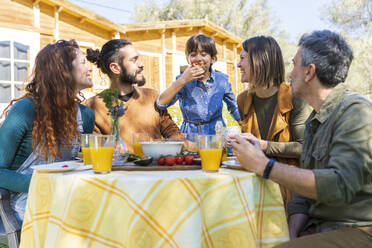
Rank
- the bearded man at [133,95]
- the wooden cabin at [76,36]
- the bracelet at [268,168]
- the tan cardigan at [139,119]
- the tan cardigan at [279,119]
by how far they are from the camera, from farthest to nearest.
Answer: the wooden cabin at [76,36] < the bearded man at [133,95] < the tan cardigan at [139,119] < the tan cardigan at [279,119] < the bracelet at [268,168]

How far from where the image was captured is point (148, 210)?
54.2 inches

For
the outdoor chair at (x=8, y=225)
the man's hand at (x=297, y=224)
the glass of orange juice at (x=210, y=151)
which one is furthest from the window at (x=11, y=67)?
the man's hand at (x=297, y=224)

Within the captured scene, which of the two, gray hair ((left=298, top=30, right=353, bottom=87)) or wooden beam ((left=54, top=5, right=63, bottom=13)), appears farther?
wooden beam ((left=54, top=5, right=63, bottom=13))

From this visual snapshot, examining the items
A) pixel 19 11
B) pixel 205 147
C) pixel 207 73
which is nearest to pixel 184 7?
pixel 19 11

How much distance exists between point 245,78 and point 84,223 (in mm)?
1812

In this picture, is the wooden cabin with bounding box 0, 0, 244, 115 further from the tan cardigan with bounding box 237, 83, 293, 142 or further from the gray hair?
the gray hair

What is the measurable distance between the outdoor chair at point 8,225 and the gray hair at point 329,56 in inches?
72.9

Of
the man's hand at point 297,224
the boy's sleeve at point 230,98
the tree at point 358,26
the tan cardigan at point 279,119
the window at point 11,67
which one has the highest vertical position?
the tree at point 358,26

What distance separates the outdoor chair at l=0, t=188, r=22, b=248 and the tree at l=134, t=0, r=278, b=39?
1105 inches

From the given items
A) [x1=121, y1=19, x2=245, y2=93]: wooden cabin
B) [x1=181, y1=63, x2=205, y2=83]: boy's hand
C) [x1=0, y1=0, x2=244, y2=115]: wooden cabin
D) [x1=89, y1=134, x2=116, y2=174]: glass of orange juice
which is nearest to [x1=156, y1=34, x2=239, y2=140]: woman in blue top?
[x1=181, y1=63, x2=205, y2=83]: boy's hand

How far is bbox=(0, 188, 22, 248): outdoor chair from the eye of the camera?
1.90m

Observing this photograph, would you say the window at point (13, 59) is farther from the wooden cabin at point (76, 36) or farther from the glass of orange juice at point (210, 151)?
the glass of orange juice at point (210, 151)

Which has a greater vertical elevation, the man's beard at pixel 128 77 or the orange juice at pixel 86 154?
the man's beard at pixel 128 77

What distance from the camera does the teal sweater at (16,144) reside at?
6.45ft
